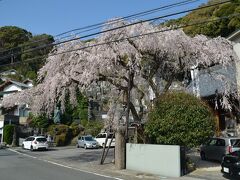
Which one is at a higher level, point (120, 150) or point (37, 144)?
point (120, 150)

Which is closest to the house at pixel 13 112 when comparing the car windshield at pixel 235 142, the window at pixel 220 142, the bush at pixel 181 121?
the window at pixel 220 142

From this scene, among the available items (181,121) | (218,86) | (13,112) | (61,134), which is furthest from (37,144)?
(13,112)

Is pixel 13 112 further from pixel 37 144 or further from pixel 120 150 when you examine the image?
pixel 120 150

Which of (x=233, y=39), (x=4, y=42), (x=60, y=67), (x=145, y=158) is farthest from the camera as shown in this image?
(x=4, y=42)

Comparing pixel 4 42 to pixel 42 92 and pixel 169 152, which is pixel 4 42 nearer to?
pixel 42 92

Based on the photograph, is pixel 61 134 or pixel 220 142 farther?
pixel 61 134

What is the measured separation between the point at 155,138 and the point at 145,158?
1.11m

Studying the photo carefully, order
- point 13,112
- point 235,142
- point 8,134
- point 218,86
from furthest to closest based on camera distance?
point 13,112 < point 8,134 < point 218,86 < point 235,142

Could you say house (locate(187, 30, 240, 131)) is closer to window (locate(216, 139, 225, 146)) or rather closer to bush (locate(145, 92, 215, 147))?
window (locate(216, 139, 225, 146))

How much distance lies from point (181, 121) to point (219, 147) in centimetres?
438

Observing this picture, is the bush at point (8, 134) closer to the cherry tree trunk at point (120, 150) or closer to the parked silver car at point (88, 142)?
the parked silver car at point (88, 142)

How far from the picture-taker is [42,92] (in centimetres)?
2322

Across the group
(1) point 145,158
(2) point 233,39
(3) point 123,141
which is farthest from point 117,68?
(2) point 233,39

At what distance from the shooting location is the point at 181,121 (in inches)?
675
